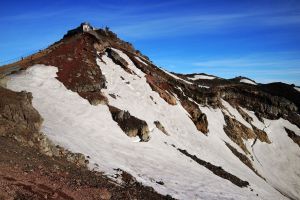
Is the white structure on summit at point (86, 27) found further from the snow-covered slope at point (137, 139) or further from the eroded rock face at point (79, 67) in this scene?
the snow-covered slope at point (137, 139)

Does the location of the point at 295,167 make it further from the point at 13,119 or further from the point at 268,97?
the point at 13,119

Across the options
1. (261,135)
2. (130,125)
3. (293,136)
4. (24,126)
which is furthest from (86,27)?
(293,136)

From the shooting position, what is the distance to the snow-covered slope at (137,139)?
109 feet

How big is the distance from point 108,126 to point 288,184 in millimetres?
41835

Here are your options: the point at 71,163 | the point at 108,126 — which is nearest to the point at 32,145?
the point at 71,163

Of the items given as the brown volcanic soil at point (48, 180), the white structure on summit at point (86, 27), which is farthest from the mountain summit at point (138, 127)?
the brown volcanic soil at point (48, 180)

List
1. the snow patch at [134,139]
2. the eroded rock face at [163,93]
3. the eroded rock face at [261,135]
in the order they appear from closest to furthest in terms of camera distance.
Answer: the snow patch at [134,139], the eroded rock face at [163,93], the eroded rock face at [261,135]

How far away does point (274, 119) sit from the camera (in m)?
90.6

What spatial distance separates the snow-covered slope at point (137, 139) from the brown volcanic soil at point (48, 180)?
325 cm

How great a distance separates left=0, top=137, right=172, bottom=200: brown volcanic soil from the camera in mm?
18891

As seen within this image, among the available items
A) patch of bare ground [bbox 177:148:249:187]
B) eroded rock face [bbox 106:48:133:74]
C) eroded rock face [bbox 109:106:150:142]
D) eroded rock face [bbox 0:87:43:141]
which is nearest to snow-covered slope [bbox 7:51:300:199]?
eroded rock face [bbox 109:106:150:142]

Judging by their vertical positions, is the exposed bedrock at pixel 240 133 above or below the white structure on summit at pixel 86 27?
below

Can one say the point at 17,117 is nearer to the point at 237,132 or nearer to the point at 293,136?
the point at 237,132

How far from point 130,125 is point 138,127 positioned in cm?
101
